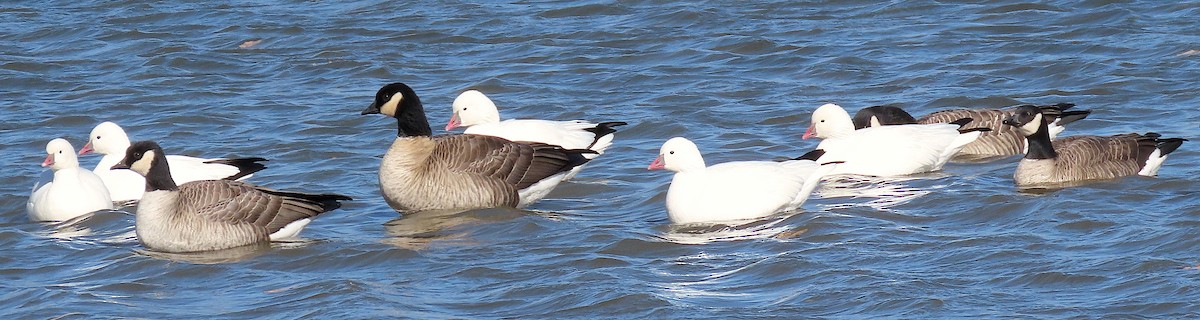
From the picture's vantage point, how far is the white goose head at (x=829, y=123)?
13.6 m

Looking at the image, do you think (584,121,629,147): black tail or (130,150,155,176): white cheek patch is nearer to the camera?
(130,150,155,176): white cheek patch

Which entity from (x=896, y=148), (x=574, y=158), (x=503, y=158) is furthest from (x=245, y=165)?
(x=896, y=148)

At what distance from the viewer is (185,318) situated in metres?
9.10

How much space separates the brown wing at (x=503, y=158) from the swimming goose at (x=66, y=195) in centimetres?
238

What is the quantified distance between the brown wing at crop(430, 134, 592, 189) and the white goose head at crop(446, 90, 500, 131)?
4.96 ft

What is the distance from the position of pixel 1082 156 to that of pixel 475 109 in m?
4.79

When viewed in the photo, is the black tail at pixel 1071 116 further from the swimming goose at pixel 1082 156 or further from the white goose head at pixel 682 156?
the white goose head at pixel 682 156

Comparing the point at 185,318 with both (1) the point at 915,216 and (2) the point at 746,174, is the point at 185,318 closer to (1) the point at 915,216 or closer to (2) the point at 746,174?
(2) the point at 746,174

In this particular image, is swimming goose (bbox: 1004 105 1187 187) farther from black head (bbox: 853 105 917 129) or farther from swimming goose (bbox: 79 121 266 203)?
swimming goose (bbox: 79 121 266 203)

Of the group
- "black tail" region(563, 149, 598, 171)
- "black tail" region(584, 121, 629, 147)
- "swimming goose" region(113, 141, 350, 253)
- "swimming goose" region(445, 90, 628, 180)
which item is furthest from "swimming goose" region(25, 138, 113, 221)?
"black tail" region(584, 121, 629, 147)

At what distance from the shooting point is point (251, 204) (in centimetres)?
1092

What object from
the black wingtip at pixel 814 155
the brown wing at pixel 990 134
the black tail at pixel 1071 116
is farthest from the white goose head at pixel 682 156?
the black tail at pixel 1071 116

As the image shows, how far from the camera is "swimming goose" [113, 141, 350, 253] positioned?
10.7m

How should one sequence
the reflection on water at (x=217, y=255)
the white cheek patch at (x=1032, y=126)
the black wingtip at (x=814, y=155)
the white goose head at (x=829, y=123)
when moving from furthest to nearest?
the white goose head at (x=829, y=123), the black wingtip at (x=814, y=155), the white cheek patch at (x=1032, y=126), the reflection on water at (x=217, y=255)
